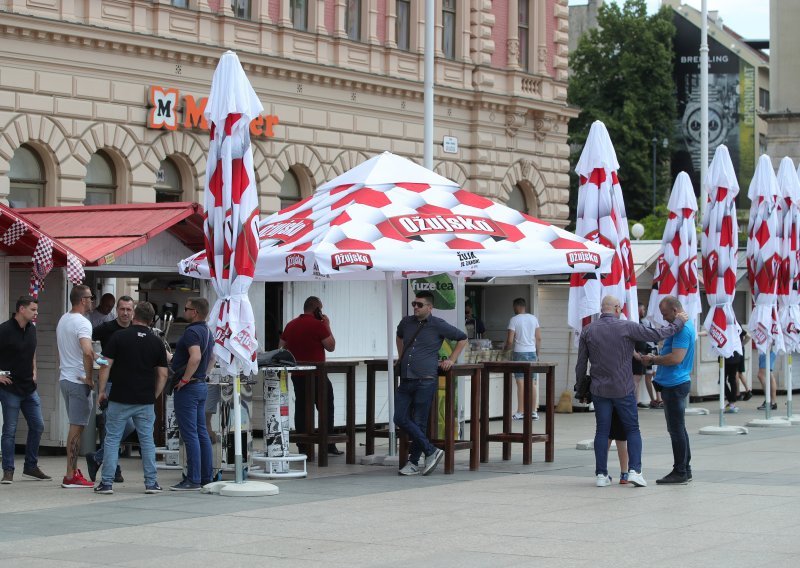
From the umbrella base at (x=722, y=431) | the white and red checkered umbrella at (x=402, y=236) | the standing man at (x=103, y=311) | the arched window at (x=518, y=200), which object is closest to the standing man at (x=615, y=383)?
the white and red checkered umbrella at (x=402, y=236)

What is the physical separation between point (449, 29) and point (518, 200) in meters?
5.07

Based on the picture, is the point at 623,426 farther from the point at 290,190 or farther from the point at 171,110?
the point at 290,190

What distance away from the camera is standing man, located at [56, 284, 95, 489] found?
1517 centimetres

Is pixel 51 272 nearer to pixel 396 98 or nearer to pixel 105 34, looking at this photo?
pixel 105 34

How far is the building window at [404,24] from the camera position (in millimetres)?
36312

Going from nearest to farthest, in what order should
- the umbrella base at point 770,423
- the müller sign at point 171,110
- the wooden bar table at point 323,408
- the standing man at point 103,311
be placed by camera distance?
the wooden bar table at point 323,408 → the standing man at point 103,311 → the umbrella base at point 770,423 → the müller sign at point 171,110

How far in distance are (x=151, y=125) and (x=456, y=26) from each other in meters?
10.7

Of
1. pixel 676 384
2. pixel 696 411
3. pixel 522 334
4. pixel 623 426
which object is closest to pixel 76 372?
pixel 623 426

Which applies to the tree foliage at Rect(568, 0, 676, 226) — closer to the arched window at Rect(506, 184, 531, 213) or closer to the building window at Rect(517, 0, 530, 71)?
the building window at Rect(517, 0, 530, 71)

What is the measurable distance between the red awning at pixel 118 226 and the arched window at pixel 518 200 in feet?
67.6

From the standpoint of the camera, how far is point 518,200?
4025 cm

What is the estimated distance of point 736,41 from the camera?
88125 mm

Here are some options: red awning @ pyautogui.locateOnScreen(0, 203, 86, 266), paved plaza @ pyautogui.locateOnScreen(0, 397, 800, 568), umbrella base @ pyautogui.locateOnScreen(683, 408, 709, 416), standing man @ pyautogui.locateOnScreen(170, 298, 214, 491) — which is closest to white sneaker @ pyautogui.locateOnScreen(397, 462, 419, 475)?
paved plaza @ pyautogui.locateOnScreen(0, 397, 800, 568)

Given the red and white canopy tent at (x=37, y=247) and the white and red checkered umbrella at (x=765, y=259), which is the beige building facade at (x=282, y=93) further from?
the white and red checkered umbrella at (x=765, y=259)
